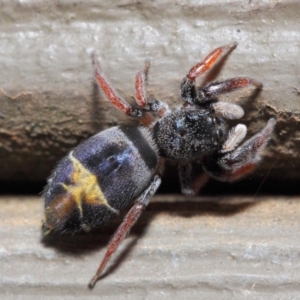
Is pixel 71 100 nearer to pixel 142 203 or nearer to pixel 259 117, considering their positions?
pixel 142 203

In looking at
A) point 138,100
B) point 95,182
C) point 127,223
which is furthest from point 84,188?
point 138,100

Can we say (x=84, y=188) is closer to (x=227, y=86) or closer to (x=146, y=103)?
(x=146, y=103)

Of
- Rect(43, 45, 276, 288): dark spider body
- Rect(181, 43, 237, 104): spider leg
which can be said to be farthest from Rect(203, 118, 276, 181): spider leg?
Rect(181, 43, 237, 104): spider leg

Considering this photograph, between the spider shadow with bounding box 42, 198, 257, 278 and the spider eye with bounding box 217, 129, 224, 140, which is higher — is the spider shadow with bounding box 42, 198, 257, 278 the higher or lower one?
the lower one

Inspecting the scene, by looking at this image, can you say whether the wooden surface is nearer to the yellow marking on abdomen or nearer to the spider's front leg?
the yellow marking on abdomen

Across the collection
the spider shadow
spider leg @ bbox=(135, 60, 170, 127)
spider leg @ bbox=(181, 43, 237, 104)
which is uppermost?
spider leg @ bbox=(181, 43, 237, 104)
